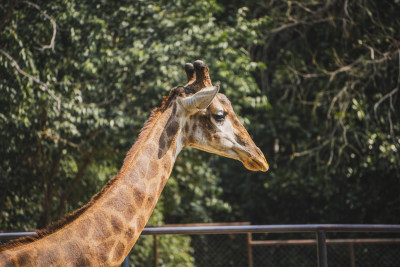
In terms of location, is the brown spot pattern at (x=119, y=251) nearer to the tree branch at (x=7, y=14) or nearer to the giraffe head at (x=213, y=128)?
the giraffe head at (x=213, y=128)

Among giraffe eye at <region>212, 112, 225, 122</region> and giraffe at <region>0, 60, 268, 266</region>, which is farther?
giraffe eye at <region>212, 112, 225, 122</region>

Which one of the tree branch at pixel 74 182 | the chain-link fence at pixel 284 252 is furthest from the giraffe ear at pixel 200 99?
the chain-link fence at pixel 284 252

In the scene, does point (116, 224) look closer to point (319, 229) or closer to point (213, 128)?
point (213, 128)

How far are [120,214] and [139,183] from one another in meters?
0.21

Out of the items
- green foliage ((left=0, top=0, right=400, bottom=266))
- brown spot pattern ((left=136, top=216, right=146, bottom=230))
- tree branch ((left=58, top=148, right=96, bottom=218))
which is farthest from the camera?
tree branch ((left=58, top=148, right=96, bottom=218))

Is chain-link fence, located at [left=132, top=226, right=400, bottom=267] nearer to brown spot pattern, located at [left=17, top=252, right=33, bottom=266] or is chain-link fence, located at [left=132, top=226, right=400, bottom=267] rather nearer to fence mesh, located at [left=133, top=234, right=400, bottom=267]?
fence mesh, located at [left=133, top=234, right=400, bottom=267]

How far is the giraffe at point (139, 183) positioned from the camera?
2477 millimetres

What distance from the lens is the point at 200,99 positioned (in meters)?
2.95

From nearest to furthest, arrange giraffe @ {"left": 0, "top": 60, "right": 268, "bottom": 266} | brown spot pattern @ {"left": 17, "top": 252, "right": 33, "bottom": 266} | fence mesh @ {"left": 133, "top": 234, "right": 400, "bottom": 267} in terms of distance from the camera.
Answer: brown spot pattern @ {"left": 17, "top": 252, "right": 33, "bottom": 266} < giraffe @ {"left": 0, "top": 60, "right": 268, "bottom": 266} < fence mesh @ {"left": 133, "top": 234, "right": 400, "bottom": 267}

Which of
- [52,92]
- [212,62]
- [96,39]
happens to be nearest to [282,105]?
[212,62]

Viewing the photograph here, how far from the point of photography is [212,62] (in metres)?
7.39

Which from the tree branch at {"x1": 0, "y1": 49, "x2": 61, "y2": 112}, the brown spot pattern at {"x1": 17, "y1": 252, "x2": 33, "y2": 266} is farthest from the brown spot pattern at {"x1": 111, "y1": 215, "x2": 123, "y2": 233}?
the tree branch at {"x1": 0, "y1": 49, "x2": 61, "y2": 112}

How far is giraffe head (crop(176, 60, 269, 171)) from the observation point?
10.3 ft

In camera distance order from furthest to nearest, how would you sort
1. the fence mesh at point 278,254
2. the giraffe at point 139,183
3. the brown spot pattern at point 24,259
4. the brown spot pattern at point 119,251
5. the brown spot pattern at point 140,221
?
the fence mesh at point 278,254
the brown spot pattern at point 140,221
the brown spot pattern at point 119,251
the giraffe at point 139,183
the brown spot pattern at point 24,259
